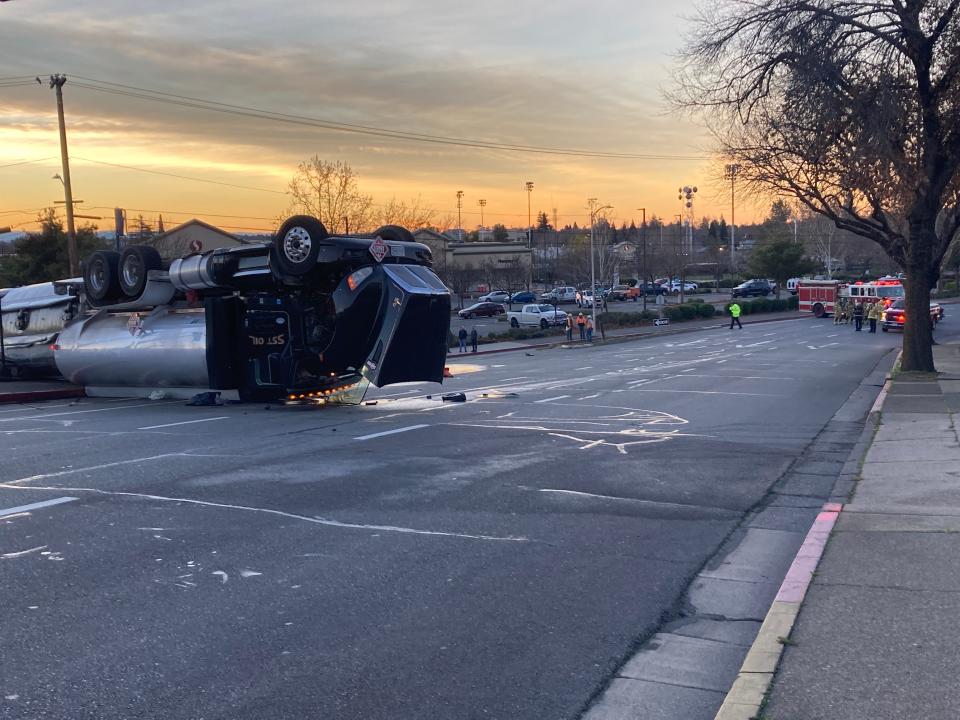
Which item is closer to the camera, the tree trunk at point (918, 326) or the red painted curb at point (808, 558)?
the red painted curb at point (808, 558)

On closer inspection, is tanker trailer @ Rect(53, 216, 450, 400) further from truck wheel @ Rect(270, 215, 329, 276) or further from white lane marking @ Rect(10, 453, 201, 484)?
white lane marking @ Rect(10, 453, 201, 484)

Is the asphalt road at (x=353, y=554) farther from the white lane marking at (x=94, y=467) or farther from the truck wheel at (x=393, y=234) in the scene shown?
the truck wheel at (x=393, y=234)

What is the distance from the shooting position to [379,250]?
1655cm

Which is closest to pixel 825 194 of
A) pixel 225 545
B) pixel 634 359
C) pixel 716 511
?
pixel 634 359

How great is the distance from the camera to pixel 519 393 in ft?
69.4

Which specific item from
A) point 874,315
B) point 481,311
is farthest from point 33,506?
point 481,311

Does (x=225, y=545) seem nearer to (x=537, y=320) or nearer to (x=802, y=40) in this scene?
(x=802, y=40)

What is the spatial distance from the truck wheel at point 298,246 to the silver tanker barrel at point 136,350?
2669 millimetres

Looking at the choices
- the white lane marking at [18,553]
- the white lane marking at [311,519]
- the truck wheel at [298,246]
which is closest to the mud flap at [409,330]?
the truck wheel at [298,246]

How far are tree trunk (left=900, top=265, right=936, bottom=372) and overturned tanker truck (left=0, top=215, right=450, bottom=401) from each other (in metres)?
12.1

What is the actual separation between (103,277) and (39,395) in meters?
4.02

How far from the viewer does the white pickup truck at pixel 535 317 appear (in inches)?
2243

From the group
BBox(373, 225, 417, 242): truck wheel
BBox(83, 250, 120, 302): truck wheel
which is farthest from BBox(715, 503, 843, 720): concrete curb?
BBox(83, 250, 120, 302): truck wheel

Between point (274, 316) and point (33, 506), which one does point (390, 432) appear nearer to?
point (274, 316)
